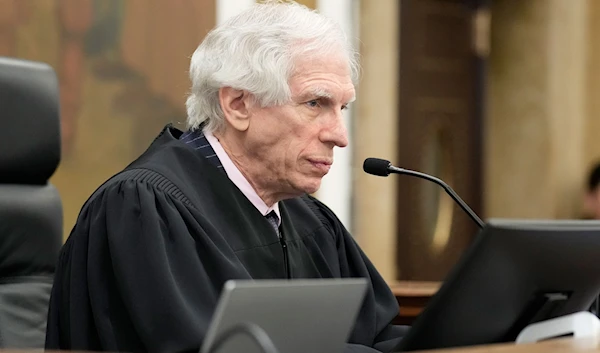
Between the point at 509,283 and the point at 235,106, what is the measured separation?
2.66 ft

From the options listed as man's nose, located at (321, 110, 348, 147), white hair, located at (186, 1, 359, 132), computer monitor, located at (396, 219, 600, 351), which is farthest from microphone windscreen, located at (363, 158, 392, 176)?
Result: computer monitor, located at (396, 219, 600, 351)

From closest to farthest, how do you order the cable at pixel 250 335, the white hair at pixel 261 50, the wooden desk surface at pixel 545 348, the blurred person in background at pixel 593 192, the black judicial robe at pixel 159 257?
the cable at pixel 250 335, the wooden desk surface at pixel 545 348, the black judicial robe at pixel 159 257, the white hair at pixel 261 50, the blurred person in background at pixel 593 192

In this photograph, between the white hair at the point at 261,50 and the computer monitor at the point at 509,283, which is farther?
the white hair at the point at 261,50

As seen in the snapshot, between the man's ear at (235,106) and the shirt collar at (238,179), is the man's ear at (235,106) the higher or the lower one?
the higher one

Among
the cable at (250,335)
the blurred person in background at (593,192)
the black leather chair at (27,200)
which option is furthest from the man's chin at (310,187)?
the blurred person in background at (593,192)

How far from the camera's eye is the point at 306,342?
1410 millimetres

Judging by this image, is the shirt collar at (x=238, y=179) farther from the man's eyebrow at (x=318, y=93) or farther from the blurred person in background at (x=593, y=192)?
the blurred person in background at (x=593, y=192)

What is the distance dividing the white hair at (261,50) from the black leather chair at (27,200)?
361 mm

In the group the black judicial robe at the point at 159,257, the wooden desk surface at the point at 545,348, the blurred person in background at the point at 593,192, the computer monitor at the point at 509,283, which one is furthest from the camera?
the blurred person in background at the point at 593,192

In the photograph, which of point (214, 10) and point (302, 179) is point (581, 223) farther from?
point (214, 10)

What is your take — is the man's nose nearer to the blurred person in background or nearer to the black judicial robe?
the black judicial robe

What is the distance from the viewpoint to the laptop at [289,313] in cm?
127

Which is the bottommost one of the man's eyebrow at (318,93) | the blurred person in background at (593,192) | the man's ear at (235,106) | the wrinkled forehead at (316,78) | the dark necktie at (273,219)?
the blurred person in background at (593,192)

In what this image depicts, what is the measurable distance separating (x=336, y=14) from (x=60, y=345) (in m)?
3.16
